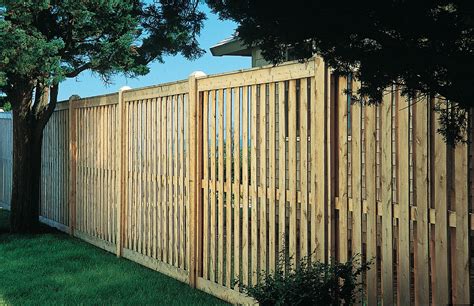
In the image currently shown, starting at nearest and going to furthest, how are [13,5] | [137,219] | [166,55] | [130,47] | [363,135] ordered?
[363,135], [137,219], [13,5], [130,47], [166,55]

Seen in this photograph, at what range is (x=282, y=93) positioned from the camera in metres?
5.62

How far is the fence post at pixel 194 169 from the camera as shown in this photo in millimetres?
7020

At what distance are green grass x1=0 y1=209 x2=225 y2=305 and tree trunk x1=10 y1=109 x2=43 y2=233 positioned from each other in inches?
63.1

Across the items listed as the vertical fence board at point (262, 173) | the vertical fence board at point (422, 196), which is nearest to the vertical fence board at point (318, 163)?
the vertical fence board at point (262, 173)

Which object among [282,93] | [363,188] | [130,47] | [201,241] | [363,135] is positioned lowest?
[201,241]

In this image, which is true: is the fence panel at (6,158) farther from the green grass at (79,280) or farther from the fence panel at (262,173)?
the fence panel at (262,173)

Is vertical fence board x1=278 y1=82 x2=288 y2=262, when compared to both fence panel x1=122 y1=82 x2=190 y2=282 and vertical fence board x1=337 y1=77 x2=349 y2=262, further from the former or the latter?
fence panel x1=122 y1=82 x2=190 y2=282

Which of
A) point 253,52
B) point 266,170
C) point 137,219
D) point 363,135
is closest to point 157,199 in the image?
point 137,219

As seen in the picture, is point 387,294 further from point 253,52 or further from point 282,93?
point 253,52

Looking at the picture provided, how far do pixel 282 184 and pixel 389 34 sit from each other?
2.90 m

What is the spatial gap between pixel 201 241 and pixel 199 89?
1651mm

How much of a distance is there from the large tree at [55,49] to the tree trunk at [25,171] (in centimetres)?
2

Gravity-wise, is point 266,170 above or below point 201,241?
above

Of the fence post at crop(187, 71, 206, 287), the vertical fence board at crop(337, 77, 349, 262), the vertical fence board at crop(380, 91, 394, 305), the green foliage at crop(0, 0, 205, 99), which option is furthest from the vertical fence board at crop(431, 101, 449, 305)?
the green foliage at crop(0, 0, 205, 99)
